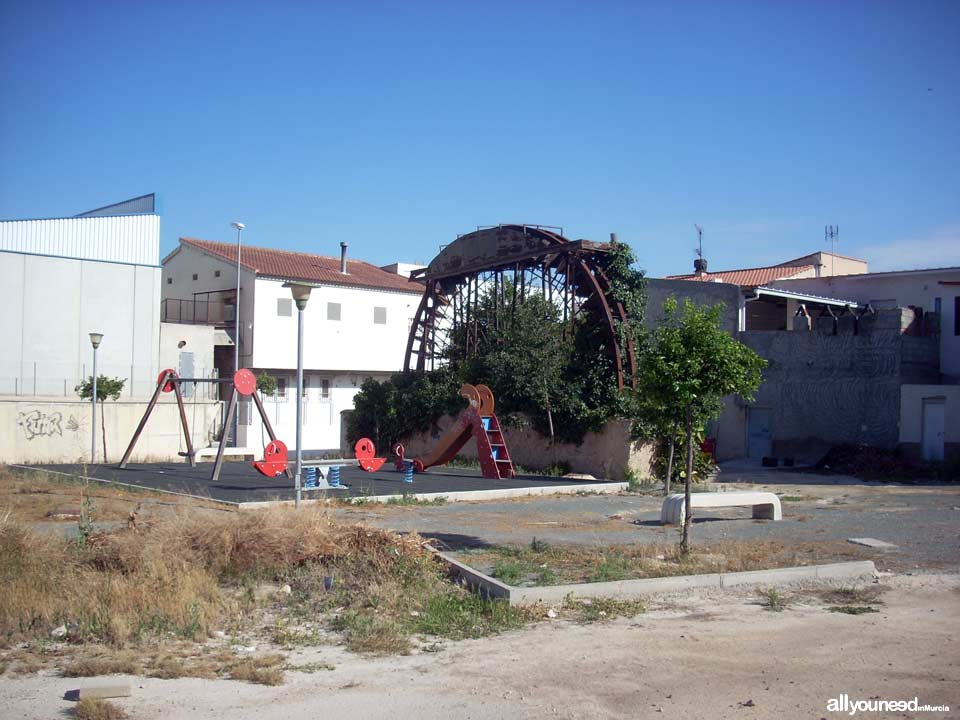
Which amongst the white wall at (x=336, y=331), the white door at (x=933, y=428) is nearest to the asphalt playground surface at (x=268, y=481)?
the white door at (x=933, y=428)

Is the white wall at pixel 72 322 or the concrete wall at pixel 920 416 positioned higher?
the white wall at pixel 72 322

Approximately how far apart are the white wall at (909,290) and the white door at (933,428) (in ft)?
11.3

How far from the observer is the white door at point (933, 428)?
27734 mm

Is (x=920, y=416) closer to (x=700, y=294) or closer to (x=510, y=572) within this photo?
(x=700, y=294)

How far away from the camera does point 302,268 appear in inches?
1796

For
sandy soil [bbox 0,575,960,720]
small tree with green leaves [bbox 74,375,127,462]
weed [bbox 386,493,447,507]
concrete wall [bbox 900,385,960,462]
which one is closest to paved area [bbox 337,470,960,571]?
weed [bbox 386,493,447,507]

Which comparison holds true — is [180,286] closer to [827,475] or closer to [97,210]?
[97,210]

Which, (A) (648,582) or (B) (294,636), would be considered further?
(A) (648,582)

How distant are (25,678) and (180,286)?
139 ft

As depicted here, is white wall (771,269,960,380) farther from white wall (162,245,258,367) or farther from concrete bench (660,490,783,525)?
white wall (162,245,258,367)

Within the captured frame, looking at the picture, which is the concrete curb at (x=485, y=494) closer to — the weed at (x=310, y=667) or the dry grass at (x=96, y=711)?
the weed at (x=310, y=667)

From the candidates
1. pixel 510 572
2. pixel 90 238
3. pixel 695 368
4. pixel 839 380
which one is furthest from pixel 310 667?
pixel 90 238

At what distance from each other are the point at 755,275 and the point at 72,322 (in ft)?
103

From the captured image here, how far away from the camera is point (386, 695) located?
666cm
